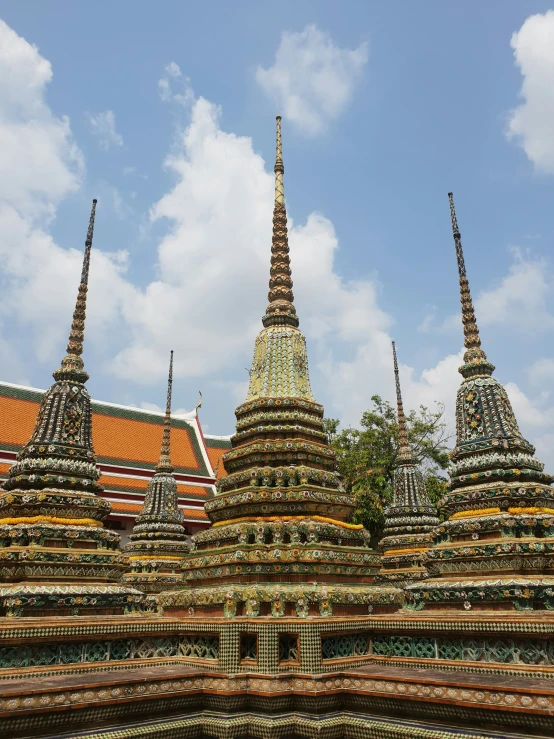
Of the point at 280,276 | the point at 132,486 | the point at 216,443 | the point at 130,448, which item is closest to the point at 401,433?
the point at 280,276

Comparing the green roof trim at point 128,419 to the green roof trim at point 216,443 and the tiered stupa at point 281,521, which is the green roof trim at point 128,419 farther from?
the tiered stupa at point 281,521

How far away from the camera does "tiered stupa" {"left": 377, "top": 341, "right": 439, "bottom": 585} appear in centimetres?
1627

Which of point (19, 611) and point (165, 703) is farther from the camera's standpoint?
point (19, 611)

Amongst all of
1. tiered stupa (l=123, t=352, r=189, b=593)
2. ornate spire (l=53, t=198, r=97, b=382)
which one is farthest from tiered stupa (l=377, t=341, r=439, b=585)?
ornate spire (l=53, t=198, r=97, b=382)

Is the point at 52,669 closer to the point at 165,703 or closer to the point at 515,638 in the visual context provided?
the point at 165,703

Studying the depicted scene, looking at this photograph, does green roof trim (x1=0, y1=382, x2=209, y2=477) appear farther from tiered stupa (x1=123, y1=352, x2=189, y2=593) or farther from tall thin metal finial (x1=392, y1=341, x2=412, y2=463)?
tall thin metal finial (x1=392, y1=341, x2=412, y2=463)

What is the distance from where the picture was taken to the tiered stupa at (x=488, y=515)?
8898 millimetres

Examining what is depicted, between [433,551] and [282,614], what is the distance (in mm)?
3529

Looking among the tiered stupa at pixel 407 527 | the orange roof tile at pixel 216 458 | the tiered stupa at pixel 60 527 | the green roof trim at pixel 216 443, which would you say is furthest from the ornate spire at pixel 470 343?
the green roof trim at pixel 216 443

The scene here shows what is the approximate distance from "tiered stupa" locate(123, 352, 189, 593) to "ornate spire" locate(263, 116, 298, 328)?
824 centimetres

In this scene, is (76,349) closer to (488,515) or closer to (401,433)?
(488,515)

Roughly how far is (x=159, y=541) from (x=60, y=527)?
8.00 meters

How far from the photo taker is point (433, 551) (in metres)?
10.2

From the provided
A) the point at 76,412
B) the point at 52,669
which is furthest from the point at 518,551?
the point at 76,412
